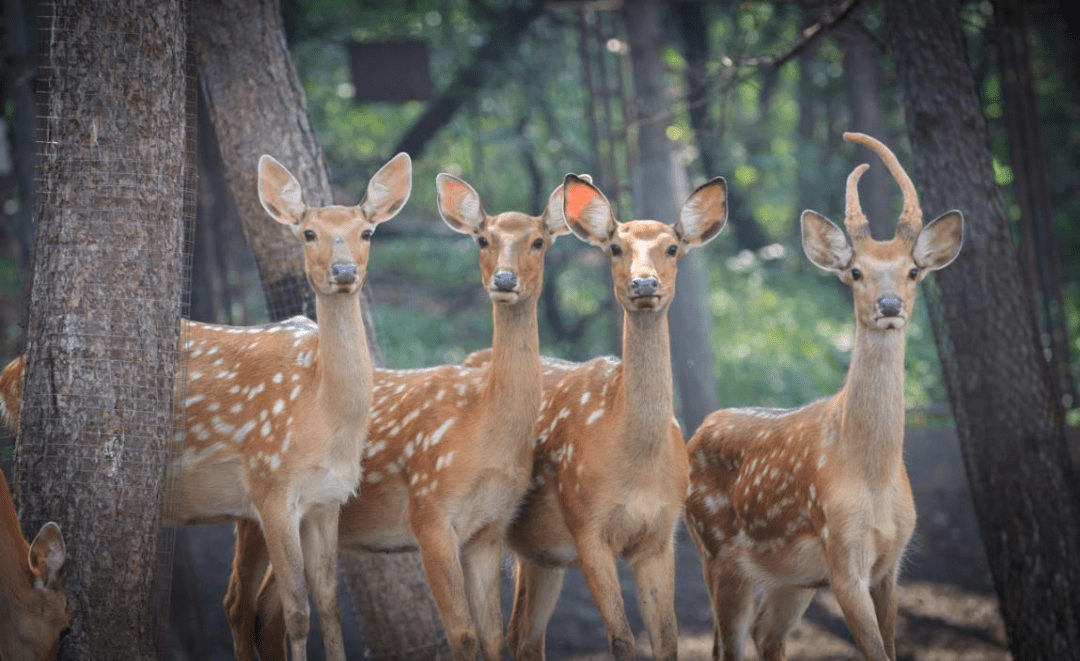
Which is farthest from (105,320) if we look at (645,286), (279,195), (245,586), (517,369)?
(645,286)

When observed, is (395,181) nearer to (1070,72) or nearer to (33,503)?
(33,503)

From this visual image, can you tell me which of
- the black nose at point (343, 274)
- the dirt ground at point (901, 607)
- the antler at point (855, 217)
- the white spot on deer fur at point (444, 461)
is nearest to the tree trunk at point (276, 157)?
the dirt ground at point (901, 607)

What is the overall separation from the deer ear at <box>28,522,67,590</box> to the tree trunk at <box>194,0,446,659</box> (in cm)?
214

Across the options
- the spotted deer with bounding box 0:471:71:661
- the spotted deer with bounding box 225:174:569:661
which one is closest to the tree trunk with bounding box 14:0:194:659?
the spotted deer with bounding box 0:471:71:661

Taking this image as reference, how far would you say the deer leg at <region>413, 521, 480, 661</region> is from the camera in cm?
503

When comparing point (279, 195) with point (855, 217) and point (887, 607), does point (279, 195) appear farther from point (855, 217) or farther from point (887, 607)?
point (887, 607)

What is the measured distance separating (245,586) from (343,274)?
1914 millimetres

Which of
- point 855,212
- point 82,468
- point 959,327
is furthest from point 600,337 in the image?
point 82,468

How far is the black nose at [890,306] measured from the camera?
188 inches

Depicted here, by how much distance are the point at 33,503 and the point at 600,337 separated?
8.63 m

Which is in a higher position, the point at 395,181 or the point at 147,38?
the point at 147,38

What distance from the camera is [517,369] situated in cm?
517

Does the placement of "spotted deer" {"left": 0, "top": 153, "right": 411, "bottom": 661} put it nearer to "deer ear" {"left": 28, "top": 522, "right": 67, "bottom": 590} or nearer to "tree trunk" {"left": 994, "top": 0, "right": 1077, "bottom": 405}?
"deer ear" {"left": 28, "top": 522, "right": 67, "bottom": 590}

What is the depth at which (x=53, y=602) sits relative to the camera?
4.55 m
